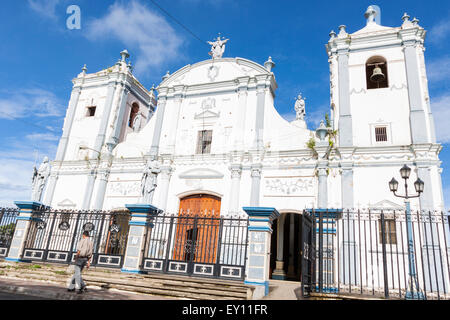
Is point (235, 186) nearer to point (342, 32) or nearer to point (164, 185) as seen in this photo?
point (164, 185)

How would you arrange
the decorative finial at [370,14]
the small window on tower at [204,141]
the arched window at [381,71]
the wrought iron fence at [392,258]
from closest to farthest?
the wrought iron fence at [392,258] < the arched window at [381,71] < the decorative finial at [370,14] < the small window on tower at [204,141]

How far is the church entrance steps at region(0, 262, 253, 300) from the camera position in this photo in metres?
7.66

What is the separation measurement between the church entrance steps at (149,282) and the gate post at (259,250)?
0.38 metres

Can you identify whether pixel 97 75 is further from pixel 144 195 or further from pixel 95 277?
pixel 95 277

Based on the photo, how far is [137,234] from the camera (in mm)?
10039

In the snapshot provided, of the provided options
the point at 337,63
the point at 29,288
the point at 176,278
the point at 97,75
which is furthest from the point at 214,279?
the point at 97,75

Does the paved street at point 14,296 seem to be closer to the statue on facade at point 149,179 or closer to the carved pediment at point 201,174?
the statue on facade at point 149,179

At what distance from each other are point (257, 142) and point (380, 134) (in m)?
5.42

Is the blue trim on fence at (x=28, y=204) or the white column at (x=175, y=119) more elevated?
the white column at (x=175, y=119)

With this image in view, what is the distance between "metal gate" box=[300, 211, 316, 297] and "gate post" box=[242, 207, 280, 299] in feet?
3.25

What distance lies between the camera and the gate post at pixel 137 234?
9680 millimetres

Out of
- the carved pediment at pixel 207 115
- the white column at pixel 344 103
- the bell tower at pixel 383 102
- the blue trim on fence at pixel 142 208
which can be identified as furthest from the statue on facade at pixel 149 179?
the white column at pixel 344 103

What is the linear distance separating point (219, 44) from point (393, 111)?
10.1m

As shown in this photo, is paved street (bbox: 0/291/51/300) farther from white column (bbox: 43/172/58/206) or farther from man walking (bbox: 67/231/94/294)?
white column (bbox: 43/172/58/206)
